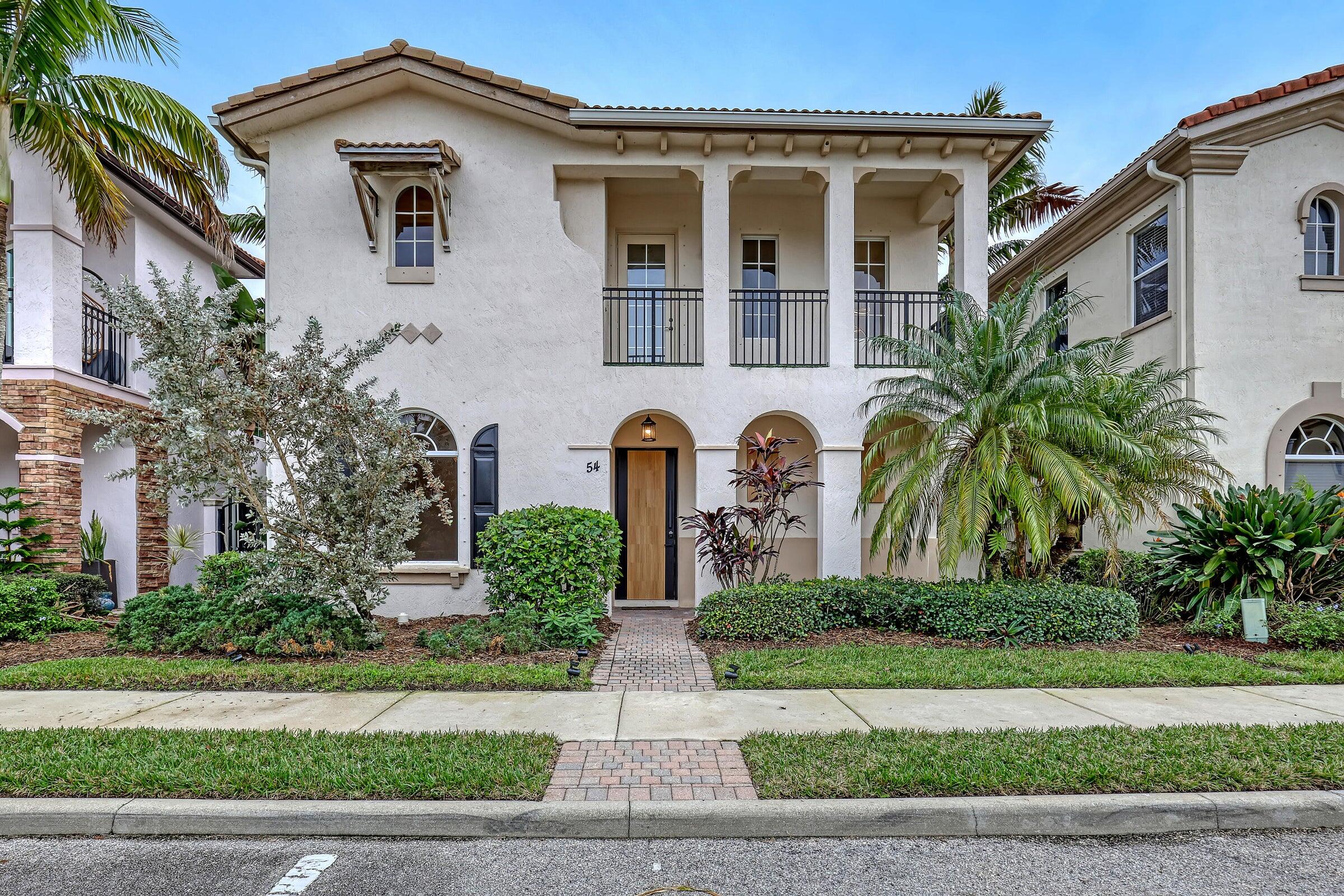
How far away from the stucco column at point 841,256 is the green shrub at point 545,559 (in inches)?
178

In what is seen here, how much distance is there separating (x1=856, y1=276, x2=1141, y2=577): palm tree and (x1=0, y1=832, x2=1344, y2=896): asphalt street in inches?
173

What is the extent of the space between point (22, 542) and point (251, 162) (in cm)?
595

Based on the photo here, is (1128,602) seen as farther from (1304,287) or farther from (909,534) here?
(1304,287)

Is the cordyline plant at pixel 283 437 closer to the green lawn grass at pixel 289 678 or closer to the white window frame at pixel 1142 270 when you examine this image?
the green lawn grass at pixel 289 678

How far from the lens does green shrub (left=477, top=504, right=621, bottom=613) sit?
8.59 meters

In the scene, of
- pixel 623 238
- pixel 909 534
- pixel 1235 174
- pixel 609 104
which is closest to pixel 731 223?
pixel 623 238

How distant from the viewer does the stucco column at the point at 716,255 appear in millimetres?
10492

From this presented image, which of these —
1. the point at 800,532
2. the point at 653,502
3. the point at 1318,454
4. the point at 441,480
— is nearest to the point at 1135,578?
the point at 1318,454

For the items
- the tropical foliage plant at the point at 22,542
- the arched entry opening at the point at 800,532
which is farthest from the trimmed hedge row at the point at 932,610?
the tropical foliage plant at the point at 22,542

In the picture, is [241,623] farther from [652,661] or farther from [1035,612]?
[1035,612]

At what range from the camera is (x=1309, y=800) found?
3.99 m

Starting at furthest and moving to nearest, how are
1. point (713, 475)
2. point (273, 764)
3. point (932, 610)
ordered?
point (713, 475), point (932, 610), point (273, 764)

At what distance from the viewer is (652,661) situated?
7.54 m

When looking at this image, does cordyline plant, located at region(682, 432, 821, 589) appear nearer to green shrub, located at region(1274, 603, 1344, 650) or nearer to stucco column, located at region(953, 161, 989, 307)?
stucco column, located at region(953, 161, 989, 307)
